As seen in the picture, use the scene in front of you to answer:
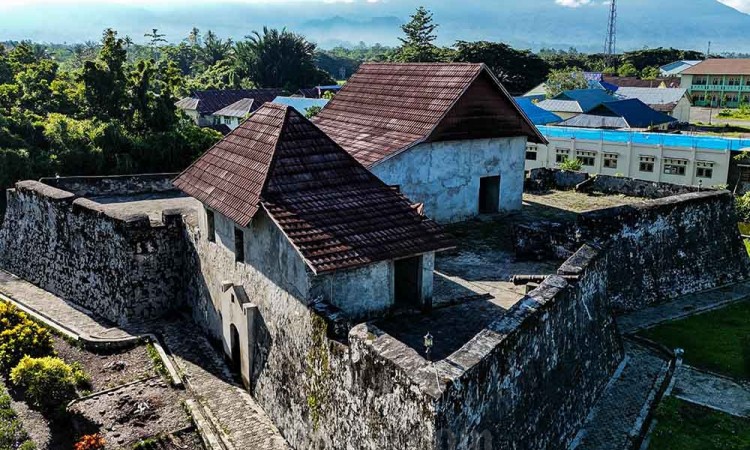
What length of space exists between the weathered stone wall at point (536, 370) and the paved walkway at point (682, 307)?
232cm

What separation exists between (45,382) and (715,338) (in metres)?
15.7

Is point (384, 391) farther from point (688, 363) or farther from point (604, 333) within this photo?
point (688, 363)

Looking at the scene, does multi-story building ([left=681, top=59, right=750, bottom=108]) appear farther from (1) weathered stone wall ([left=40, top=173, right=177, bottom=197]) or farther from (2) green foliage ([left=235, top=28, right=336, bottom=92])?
(1) weathered stone wall ([left=40, top=173, right=177, bottom=197])

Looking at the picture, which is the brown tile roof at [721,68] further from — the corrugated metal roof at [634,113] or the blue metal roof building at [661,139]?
the blue metal roof building at [661,139]

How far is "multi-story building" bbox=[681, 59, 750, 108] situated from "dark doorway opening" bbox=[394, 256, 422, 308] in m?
76.4

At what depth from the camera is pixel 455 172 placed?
908 inches

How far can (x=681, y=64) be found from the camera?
103875 millimetres

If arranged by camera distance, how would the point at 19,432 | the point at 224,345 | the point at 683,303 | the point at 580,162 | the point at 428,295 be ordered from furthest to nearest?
the point at 580,162 < the point at 683,303 < the point at 224,345 < the point at 428,295 < the point at 19,432

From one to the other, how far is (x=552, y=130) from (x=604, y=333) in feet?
92.6

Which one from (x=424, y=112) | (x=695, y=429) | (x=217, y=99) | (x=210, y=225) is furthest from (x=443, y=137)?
(x=217, y=99)

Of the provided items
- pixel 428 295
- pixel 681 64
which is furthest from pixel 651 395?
pixel 681 64

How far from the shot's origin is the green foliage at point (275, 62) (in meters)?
79.8

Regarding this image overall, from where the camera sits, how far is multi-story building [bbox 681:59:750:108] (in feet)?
263

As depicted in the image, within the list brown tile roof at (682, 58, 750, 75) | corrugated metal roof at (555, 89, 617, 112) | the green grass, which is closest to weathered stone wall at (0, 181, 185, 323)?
the green grass
